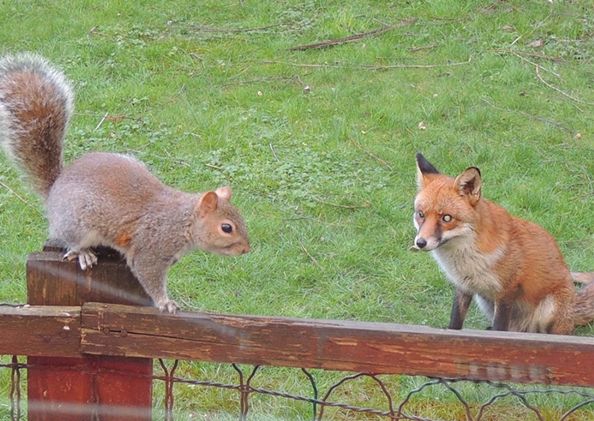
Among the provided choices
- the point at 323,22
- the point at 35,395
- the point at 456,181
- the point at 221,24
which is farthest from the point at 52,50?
the point at 35,395

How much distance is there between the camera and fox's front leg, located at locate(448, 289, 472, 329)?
4.10 metres

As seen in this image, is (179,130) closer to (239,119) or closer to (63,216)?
(239,119)

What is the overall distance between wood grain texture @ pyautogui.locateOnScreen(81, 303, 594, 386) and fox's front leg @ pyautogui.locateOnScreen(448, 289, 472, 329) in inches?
78.3

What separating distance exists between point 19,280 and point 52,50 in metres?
3.54

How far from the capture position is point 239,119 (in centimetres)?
657

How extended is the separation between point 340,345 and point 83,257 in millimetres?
778

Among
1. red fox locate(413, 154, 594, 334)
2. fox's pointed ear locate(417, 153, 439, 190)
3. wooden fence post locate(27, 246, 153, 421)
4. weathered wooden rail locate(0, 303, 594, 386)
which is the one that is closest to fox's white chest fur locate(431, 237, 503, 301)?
red fox locate(413, 154, 594, 334)

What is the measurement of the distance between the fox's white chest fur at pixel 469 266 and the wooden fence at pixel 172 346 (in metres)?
1.82

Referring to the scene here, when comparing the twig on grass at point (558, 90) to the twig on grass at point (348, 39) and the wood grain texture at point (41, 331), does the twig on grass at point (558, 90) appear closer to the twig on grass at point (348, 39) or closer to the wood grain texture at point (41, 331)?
the twig on grass at point (348, 39)

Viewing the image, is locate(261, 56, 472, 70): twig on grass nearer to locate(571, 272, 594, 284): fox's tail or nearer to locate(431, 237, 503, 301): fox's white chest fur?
locate(571, 272, 594, 284): fox's tail

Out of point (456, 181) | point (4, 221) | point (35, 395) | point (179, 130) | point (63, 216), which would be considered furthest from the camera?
point (179, 130)

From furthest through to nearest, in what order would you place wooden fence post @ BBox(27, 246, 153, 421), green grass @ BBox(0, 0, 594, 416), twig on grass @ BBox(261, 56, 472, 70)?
1. twig on grass @ BBox(261, 56, 472, 70)
2. green grass @ BBox(0, 0, 594, 416)
3. wooden fence post @ BBox(27, 246, 153, 421)

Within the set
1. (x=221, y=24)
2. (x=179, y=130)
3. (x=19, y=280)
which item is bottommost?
(x=19, y=280)

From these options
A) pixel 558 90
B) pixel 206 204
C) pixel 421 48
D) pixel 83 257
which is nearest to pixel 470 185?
pixel 206 204
